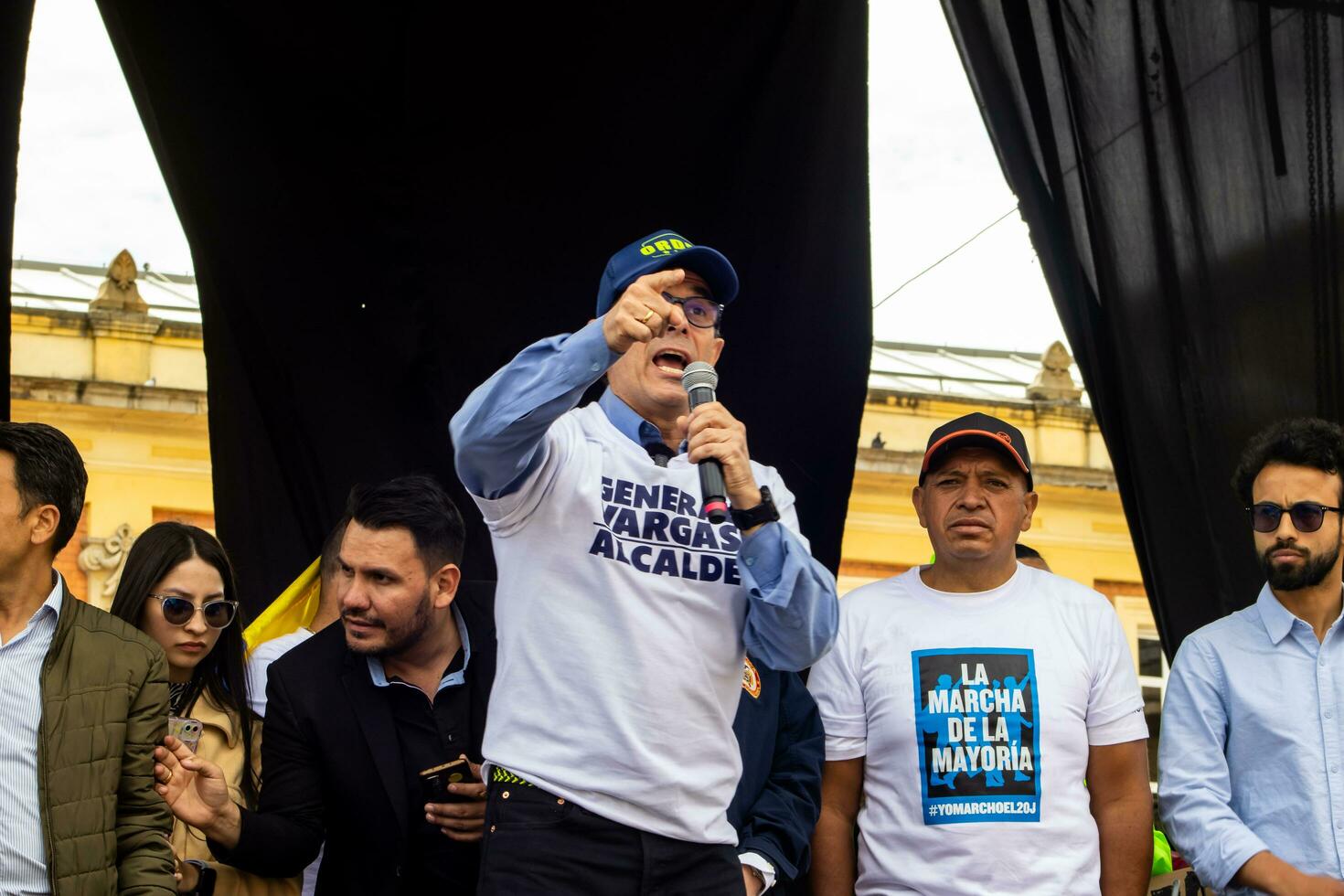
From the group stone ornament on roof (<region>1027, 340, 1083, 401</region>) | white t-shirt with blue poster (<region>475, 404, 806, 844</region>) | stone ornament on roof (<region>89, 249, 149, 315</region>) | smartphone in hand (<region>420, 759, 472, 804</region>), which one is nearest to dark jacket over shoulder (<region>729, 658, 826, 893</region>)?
white t-shirt with blue poster (<region>475, 404, 806, 844</region>)

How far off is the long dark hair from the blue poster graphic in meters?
1.40

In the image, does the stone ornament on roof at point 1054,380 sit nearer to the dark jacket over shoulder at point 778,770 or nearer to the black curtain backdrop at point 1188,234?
the black curtain backdrop at point 1188,234

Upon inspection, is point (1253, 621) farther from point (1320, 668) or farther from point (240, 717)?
point (240, 717)

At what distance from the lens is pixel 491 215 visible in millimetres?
4488

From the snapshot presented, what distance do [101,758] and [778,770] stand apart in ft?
4.17

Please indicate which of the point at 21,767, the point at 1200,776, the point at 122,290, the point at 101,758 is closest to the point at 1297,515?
the point at 1200,776

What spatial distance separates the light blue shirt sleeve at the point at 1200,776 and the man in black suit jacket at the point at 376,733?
1.44 m

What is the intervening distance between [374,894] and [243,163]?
2.06m

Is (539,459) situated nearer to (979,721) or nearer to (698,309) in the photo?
(698,309)

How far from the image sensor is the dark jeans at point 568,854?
2.45 metres

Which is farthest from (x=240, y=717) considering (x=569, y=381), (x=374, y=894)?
(x=569, y=381)

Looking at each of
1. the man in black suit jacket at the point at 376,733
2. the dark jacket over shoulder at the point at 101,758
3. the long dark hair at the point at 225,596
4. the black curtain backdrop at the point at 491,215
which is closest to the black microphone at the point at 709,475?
the man in black suit jacket at the point at 376,733

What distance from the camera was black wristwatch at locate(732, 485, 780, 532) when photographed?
251 cm

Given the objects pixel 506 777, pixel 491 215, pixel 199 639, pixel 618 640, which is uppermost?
pixel 491 215
